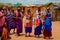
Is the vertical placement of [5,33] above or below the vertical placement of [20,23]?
below

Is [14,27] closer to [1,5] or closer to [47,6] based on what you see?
[1,5]

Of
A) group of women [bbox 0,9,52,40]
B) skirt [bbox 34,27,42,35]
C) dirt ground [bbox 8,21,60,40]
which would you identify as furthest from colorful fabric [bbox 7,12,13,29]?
skirt [bbox 34,27,42,35]

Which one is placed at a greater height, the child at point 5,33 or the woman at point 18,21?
the woman at point 18,21

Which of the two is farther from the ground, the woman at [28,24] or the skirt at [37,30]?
the woman at [28,24]

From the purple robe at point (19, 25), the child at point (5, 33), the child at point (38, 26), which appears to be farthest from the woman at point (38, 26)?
the child at point (5, 33)

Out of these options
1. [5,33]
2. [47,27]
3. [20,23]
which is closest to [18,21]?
[20,23]

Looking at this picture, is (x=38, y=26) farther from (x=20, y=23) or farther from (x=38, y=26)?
(x=20, y=23)

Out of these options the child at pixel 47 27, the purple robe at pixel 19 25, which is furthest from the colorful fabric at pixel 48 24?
the purple robe at pixel 19 25

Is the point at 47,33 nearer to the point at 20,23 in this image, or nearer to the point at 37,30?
the point at 37,30

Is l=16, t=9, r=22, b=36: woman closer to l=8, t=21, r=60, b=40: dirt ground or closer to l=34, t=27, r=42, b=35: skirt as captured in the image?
l=8, t=21, r=60, b=40: dirt ground

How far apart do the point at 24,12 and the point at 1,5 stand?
0.26 meters

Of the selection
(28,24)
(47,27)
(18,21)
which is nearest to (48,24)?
(47,27)

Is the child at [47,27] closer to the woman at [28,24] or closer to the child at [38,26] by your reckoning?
the child at [38,26]

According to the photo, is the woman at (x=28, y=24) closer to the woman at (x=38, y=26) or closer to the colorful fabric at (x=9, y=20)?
the woman at (x=38, y=26)
